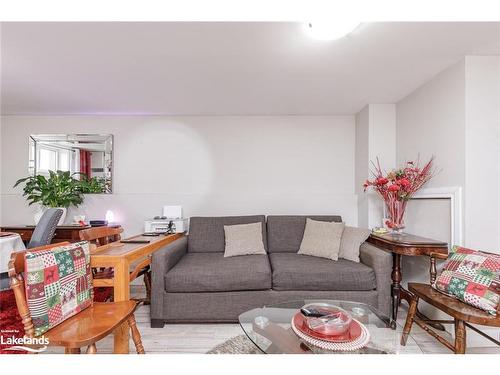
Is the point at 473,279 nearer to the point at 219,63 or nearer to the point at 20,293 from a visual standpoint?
the point at 219,63

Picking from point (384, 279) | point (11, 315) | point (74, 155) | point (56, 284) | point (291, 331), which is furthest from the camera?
point (74, 155)

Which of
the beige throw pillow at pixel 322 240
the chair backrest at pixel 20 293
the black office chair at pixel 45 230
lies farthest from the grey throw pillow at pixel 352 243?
the black office chair at pixel 45 230

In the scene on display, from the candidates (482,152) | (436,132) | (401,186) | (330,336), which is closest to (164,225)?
(330,336)

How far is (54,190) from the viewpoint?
10.4 ft

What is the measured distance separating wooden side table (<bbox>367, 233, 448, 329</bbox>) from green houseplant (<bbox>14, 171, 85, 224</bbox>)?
366 cm

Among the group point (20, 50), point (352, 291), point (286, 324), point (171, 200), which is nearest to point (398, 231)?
point (352, 291)

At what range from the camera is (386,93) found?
108 inches

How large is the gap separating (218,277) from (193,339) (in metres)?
0.48

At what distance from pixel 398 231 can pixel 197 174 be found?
8.19ft

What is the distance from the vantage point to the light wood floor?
176cm

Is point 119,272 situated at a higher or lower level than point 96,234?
lower

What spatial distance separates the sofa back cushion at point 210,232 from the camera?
2.83 meters
